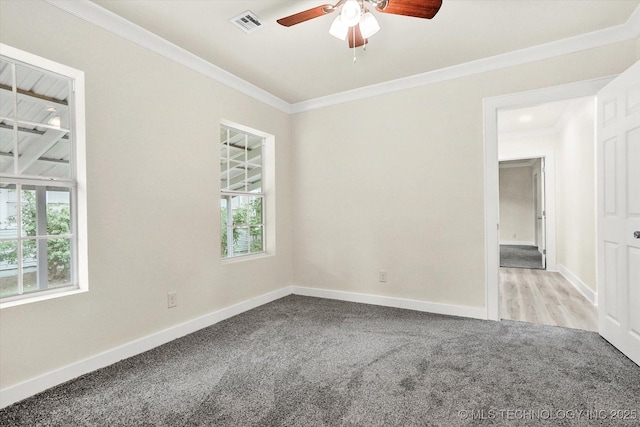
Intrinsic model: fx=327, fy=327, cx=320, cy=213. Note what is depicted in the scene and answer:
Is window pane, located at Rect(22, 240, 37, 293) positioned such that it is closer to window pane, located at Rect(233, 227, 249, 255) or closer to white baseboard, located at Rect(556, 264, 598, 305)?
window pane, located at Rect(233, 227, 249, 255)

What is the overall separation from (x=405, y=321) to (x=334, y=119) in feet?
8.09

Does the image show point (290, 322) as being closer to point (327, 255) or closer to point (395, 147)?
point (327, 255)

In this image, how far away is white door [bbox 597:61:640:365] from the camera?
2.24m

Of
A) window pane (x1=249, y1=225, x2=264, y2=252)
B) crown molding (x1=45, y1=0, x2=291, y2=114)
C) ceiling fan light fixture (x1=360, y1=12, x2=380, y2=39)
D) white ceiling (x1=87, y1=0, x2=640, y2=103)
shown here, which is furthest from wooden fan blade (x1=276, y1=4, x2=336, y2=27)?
window pane (x1=249, y1=225, x2=264, y2=252)

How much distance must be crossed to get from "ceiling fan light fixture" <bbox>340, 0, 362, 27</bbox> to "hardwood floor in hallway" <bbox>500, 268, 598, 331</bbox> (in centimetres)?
307

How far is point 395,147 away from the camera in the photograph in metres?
3.67

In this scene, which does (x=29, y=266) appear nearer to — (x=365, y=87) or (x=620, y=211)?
(x=365, y=87)

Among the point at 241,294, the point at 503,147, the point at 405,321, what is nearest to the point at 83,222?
the point at 241,294

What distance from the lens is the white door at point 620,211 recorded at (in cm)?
224

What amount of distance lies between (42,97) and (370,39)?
245 cm

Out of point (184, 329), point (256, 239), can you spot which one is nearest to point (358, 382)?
point (184, 329)

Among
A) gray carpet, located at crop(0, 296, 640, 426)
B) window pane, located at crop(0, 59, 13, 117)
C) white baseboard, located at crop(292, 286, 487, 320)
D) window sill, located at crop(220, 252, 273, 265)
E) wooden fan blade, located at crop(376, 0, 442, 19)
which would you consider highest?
wooden fan blade, located at crop(376, 0, 442, 19)

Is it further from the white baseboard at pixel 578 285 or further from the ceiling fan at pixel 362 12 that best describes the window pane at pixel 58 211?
the white baseboard at pixel 578 285

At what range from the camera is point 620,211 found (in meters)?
2.38
